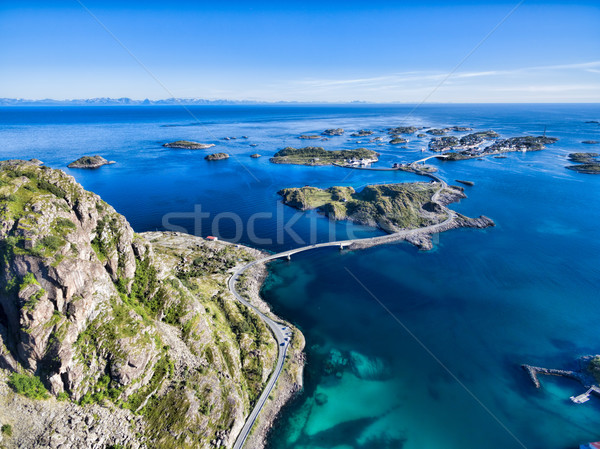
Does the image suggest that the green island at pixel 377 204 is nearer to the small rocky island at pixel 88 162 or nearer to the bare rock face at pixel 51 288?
the bare rock face at pixel 51 288

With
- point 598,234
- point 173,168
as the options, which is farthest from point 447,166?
point 173,168

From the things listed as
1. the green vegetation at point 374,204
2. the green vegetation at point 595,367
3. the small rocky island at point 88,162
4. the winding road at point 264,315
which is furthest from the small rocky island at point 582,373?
the small rocky island at point 88,162

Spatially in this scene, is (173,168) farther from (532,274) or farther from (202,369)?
(532,274)

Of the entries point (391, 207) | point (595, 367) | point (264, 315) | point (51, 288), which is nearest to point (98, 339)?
point (51, 288)

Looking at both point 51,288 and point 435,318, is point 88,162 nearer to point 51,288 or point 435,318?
point 51,288

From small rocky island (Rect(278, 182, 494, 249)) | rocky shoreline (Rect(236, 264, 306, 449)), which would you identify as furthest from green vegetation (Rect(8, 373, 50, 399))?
small rocky island (Rect(278, 182, 494, 249))
